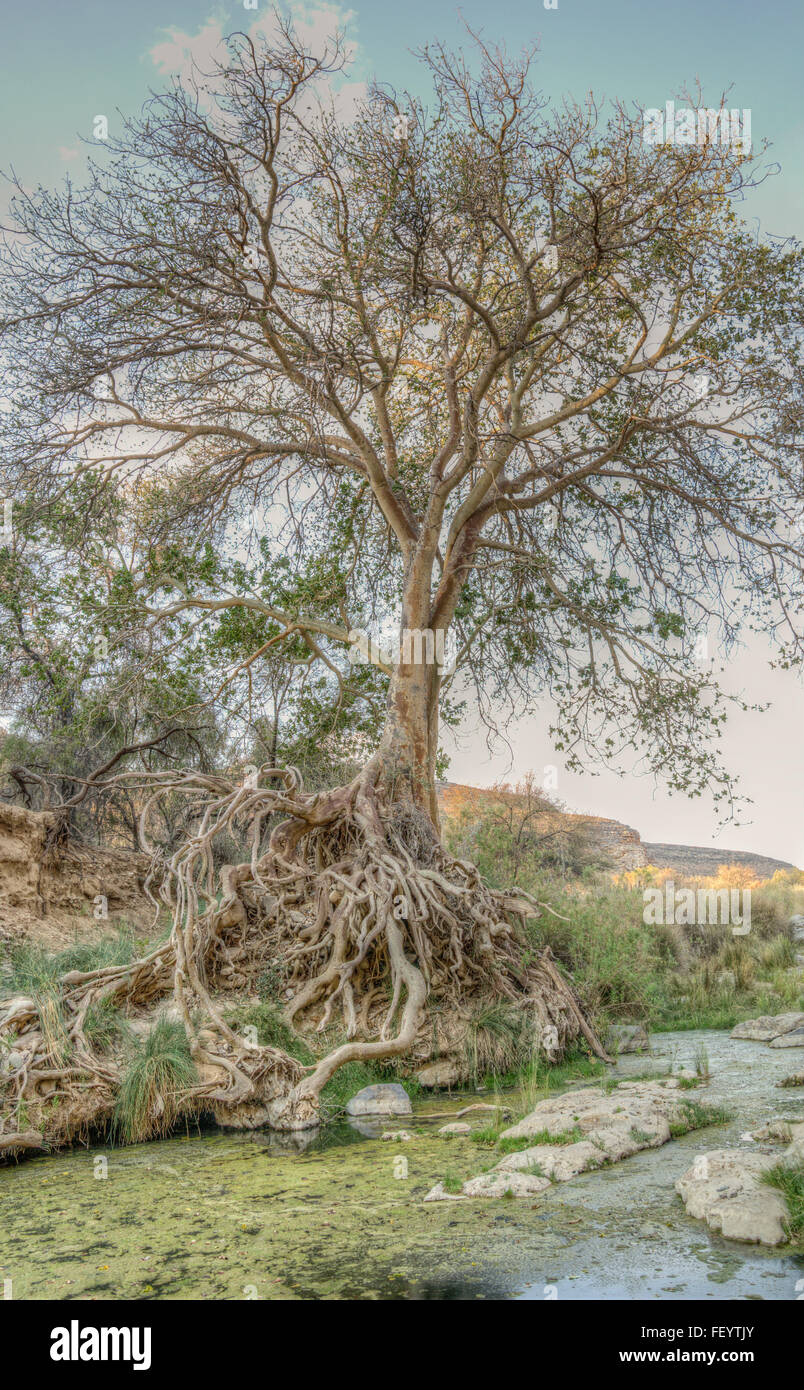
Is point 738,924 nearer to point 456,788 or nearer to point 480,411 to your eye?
point 480,411

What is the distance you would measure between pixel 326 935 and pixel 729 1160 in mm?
5058

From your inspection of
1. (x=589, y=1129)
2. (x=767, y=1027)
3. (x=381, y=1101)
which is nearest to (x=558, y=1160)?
(x=589, y=1129)

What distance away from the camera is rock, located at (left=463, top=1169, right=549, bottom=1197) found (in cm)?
509

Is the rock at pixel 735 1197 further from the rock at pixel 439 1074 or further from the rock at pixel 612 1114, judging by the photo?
the rock at pixel 439 1074

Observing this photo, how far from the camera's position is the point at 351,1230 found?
4734 mm

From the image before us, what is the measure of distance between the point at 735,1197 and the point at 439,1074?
4.69 m

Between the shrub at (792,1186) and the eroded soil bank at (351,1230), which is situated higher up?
the shrub at (792,1186)

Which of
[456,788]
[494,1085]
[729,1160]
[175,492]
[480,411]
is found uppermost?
[480,411]

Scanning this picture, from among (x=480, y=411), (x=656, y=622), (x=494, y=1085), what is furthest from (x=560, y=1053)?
(x=480, y=411)

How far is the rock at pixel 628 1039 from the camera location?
10.3 metres

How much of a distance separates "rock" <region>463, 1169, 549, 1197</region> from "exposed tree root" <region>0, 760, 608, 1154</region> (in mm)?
2227

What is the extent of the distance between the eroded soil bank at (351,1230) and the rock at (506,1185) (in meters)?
0.10

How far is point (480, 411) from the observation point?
44.6 ft

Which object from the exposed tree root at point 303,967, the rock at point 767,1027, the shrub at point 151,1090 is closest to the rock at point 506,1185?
the exposed tree root at point 303,967
